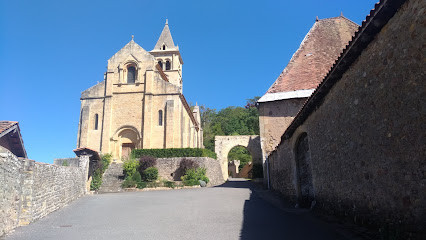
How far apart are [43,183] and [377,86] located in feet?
31.8

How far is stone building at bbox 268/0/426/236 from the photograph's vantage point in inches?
150

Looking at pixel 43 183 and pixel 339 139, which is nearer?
pixel 339 139

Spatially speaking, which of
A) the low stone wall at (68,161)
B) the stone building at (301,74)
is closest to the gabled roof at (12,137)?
the low stone wall at (68,161)

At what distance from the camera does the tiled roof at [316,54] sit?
16.1 metres

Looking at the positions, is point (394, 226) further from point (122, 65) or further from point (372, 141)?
point (122, 65)

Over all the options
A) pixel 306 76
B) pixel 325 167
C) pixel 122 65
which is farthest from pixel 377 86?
pixel 122 65

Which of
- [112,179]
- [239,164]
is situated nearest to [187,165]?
[112,179]

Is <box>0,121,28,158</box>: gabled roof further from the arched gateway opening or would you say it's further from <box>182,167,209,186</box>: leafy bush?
the arched gateway opening

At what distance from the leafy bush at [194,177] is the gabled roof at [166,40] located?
2583cm

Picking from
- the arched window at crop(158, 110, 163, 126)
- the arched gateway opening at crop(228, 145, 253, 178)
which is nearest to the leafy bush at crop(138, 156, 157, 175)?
the arched window at crop(158, 110, 163, 126)

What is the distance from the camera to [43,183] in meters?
8.91

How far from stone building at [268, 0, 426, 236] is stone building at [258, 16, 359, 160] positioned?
925 cm

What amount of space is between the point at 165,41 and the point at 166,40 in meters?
0.29

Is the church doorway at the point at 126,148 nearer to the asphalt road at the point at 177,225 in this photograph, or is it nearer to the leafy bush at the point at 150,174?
the leafy bush at the point at 150,174
